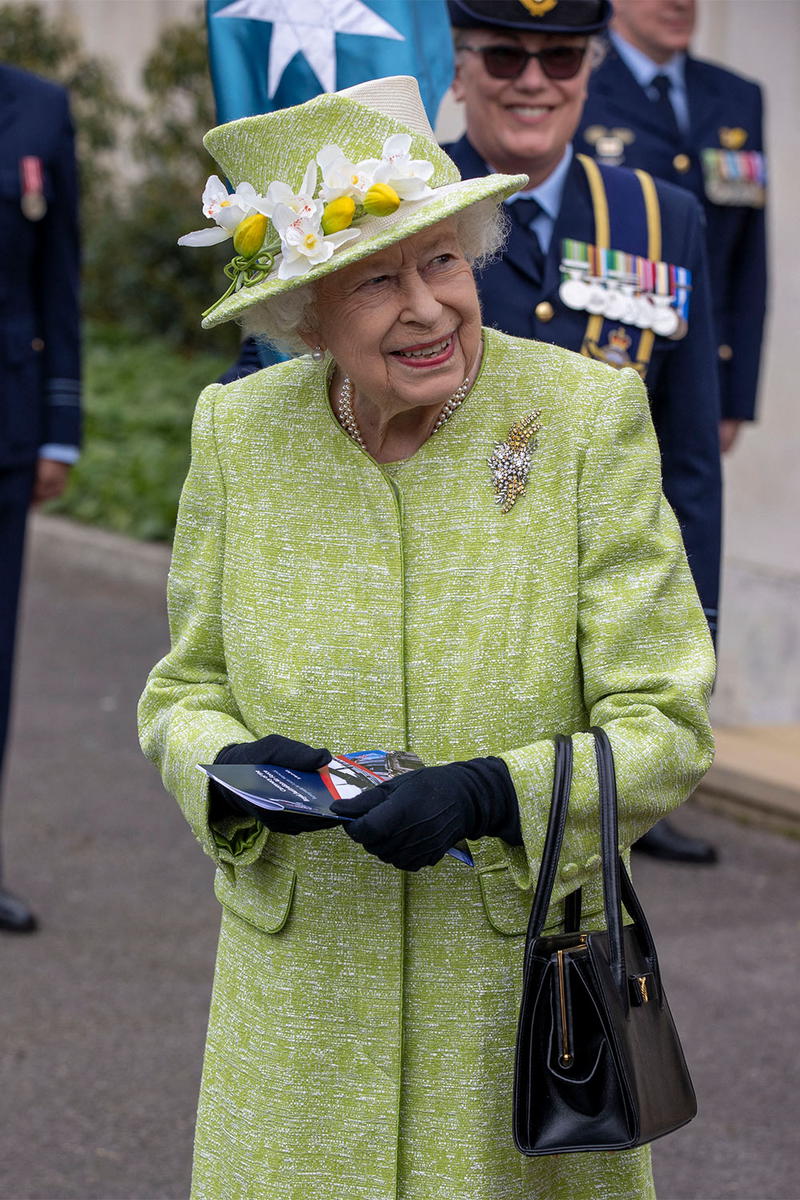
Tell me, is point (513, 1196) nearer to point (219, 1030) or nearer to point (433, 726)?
point (219, 1030)

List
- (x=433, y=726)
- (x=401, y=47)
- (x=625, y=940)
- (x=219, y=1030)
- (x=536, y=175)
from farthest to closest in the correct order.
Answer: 1. (x=536, y=175)
2. (x=401, y=47)
3. (x=219, y=1030)
4. (x=433, y=726)
5. (x=625, y=940)

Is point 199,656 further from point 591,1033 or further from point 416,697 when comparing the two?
point 591,1033

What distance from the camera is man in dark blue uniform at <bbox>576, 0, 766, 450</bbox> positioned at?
4.53 metres

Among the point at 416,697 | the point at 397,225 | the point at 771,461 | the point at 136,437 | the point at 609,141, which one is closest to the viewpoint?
the point at 397,225

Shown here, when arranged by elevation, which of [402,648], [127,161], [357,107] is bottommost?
[127,161]

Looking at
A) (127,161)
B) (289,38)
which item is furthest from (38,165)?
(127,161)

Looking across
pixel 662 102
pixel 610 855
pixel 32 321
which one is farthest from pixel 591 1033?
pixel 662 102

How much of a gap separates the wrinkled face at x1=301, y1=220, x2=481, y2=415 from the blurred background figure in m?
0.87

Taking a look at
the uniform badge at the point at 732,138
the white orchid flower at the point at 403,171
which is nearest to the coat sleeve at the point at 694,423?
the white orchid flower at the point at 403,171

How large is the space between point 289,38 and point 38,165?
5.82 feet

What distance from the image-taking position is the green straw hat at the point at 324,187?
1902mm

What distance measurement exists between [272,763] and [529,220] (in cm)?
149

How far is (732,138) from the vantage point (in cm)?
486

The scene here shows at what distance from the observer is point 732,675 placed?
21.0 feet
